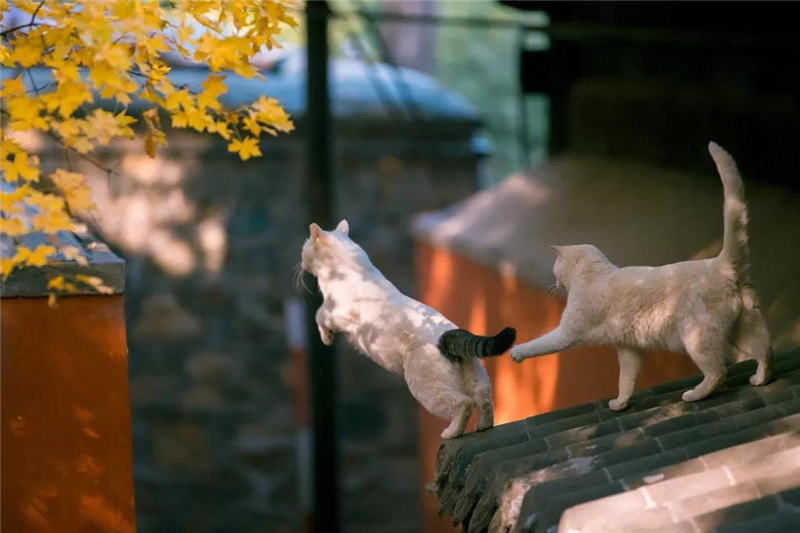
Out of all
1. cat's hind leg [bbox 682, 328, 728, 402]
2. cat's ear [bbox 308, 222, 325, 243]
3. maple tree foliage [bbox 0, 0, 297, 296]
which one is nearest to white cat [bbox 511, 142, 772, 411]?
cat's hind leg [bbox 682, 328, 728, 402]

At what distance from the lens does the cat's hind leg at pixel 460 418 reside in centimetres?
357

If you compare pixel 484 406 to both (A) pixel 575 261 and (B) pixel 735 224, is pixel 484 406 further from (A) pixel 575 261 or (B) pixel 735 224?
(B) pixel 735 224

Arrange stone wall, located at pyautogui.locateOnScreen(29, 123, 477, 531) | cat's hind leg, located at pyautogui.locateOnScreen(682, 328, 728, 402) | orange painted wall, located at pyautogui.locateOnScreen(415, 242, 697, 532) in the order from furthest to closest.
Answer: stone wall, located at pyautogui.locateOnScreen(29, 123, 477, 531) < orange painted wall, located at pyautogui.locateOnScreen(415, 242, 697, 532) < cat's hind leg, located at pyautogui.locateOnScreen(682, 328, 728, 402)

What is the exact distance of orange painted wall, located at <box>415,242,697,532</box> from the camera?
562 centimetres

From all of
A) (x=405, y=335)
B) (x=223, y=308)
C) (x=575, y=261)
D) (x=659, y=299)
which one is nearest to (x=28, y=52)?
(x=405, y=335)

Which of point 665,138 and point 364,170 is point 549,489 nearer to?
point 665,138

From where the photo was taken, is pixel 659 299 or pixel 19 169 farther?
pixel 659 299

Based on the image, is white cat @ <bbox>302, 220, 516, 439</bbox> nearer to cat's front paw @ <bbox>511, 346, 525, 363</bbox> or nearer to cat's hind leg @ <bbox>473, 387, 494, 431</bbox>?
cat's hind leg @ <bbox>473, 387, 494, 431</bbox>

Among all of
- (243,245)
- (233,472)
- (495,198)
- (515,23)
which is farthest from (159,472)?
(515,23)

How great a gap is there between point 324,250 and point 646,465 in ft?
4.30

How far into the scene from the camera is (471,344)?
3424 mm

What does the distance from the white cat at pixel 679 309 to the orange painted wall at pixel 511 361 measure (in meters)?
1.40

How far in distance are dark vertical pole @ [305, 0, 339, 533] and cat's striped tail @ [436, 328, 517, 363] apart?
11.0ft

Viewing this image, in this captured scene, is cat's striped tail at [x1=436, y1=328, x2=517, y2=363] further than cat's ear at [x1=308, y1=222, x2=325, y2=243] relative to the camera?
No
